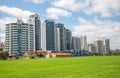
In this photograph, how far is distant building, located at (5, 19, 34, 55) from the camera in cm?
18649

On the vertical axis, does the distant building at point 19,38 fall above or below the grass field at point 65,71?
above

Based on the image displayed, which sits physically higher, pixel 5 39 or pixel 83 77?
pixel 5 39

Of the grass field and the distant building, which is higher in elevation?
the distant building

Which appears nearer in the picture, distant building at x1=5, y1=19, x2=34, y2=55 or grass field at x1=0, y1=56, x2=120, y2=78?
grass field at x1=0, y1=56, x2=120, y2=78

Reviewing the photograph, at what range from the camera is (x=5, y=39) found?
19400cm

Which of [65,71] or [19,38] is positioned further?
[19,38]

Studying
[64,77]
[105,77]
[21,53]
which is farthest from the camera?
[21,53]

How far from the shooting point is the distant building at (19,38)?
18649 cm

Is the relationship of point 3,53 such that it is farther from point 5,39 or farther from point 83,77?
point 83,77

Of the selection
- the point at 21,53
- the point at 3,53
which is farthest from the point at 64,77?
the point at 21,53

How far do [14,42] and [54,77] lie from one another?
173717mm

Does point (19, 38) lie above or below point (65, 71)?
above

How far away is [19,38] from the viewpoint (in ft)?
626

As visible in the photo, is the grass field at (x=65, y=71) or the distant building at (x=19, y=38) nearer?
the grass field at (x=65, y=71)
